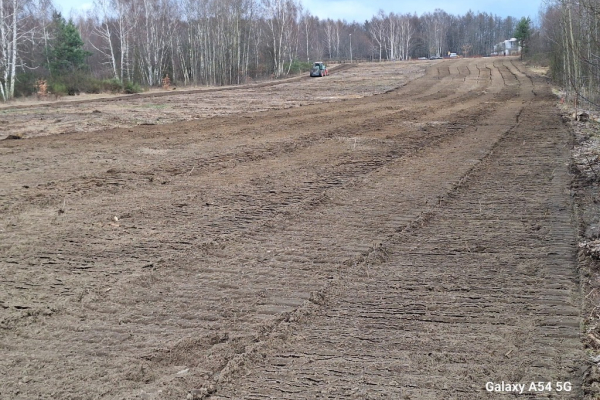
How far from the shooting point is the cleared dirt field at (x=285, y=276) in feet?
11.1

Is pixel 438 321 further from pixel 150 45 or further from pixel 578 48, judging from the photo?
pixel 150 45

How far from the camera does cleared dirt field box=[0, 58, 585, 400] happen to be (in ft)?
11.1

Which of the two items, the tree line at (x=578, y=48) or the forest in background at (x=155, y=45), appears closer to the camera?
the tree line at (x=578, y=48)

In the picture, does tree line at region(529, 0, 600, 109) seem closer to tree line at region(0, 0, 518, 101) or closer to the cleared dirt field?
the cleared dirt field

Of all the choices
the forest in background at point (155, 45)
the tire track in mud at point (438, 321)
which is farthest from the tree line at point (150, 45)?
the tire track in mud at point (438, 321)

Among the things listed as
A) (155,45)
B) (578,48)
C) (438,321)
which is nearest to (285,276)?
(438,321)

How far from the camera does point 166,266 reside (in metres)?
5.13

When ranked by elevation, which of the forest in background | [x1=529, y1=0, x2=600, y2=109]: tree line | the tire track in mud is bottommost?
the tire track in mud

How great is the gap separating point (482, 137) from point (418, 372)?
35.7 feet

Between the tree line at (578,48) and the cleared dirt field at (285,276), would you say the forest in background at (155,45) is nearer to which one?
the tree line at (578,48)

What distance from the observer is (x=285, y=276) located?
16.1 ft

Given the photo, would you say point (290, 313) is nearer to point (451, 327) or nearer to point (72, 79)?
point (451, 327)

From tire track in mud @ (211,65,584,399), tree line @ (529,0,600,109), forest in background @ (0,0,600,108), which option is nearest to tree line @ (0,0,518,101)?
forest in background @ (0,0,600,108)

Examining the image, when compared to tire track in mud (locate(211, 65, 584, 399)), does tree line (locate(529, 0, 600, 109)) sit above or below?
above
